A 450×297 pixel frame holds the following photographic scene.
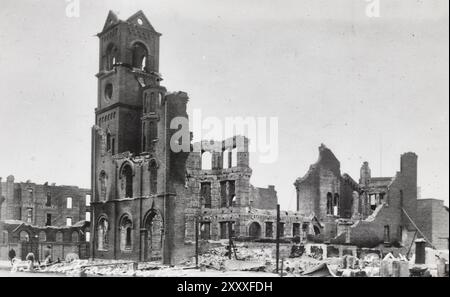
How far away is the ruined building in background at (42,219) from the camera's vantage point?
51188mm

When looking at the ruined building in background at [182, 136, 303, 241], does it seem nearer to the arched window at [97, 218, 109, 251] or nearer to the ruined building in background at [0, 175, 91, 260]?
the arched window at [97, 218, 109, 251]

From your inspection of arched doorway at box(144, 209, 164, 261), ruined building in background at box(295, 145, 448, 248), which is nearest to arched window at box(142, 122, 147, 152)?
arched doorway at box(144, 209, 164, 261)

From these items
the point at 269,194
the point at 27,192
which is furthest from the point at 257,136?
the point at 27,192

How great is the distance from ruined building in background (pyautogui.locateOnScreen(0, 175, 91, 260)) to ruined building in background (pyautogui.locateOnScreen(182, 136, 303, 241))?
14853 mm

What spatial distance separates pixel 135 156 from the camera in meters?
38.5

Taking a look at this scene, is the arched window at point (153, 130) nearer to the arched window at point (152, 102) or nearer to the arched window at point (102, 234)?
the arched window at point (152, 102)

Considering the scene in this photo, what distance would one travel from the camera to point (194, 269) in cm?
3186

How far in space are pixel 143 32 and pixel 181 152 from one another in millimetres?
9873

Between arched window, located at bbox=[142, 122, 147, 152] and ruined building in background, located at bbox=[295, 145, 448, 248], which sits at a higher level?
arched window, located at bbox=[142, 122, 147, 152]

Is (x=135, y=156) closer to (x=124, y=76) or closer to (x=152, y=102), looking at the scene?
(x=152, y=102)

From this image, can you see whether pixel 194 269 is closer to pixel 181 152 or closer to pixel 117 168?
pixel 181 152

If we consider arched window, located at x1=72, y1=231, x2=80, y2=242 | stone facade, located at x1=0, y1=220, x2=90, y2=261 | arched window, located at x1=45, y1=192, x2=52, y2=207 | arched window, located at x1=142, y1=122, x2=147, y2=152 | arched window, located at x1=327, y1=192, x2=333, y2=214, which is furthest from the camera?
arched window, located at x1=45, y1=192, x2=52, y2=207

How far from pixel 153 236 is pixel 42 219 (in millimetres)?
22595

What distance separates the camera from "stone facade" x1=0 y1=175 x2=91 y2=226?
185 feet
